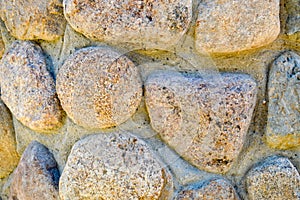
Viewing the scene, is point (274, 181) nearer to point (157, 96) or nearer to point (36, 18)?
point (157, 96)

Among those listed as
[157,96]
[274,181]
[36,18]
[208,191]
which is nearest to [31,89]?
[36,18]

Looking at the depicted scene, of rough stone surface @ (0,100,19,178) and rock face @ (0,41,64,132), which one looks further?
rough stone surface @ (0,100,19,178)

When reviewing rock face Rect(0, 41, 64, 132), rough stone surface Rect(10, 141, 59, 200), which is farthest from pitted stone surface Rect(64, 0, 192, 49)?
rough stone surface Rect(10, 141, 59, 200)

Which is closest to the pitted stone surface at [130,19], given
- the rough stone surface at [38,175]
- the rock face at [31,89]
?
the rock face at [31,89]

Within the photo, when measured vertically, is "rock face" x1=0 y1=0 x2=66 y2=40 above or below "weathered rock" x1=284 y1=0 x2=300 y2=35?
below

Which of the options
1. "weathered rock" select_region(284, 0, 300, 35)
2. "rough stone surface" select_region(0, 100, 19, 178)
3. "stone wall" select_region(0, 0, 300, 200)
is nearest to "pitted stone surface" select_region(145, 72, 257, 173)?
"stone wall" select_region(0, 0, 300, 200)

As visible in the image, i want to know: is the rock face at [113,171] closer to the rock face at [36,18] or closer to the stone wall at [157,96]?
the stone wall at [157,96]

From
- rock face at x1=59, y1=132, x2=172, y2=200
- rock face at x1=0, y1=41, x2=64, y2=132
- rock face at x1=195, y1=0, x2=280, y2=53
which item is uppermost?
rock face at x1=195, y1=0, x2=280, y2=53

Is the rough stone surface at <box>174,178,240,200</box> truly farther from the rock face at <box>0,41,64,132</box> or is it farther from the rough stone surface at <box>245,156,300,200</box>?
the rock face at <box>0,41,64,132</box>
